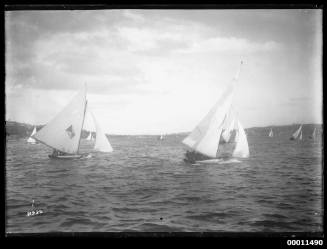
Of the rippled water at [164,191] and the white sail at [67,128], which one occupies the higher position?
the white sail at [67,128]

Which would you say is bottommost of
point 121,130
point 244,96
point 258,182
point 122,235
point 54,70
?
point 122,235

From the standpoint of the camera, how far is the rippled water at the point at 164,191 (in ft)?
12.9

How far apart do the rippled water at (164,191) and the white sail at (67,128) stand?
0.77 feet

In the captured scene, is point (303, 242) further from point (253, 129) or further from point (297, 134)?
point (253, 129)

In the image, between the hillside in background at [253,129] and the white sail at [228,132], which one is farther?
the white sail at [228,132]

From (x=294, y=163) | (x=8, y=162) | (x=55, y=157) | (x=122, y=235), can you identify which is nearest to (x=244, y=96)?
(x=294, y=163)

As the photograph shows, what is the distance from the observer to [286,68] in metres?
4.04

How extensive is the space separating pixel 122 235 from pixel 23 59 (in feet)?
8.88

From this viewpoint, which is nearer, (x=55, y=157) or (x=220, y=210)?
(x=220, y=210)

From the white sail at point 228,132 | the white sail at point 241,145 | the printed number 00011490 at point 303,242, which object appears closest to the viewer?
the printed number 00011490 at point 303,242

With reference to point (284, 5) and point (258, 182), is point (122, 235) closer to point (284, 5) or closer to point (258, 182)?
point (258, 182)

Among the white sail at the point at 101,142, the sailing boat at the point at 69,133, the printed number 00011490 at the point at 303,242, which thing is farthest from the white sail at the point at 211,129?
the printed number 00011490 at the point at 303,242

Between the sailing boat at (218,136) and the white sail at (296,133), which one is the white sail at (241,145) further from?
the white sail at (296,133)

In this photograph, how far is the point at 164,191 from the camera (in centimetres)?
406
